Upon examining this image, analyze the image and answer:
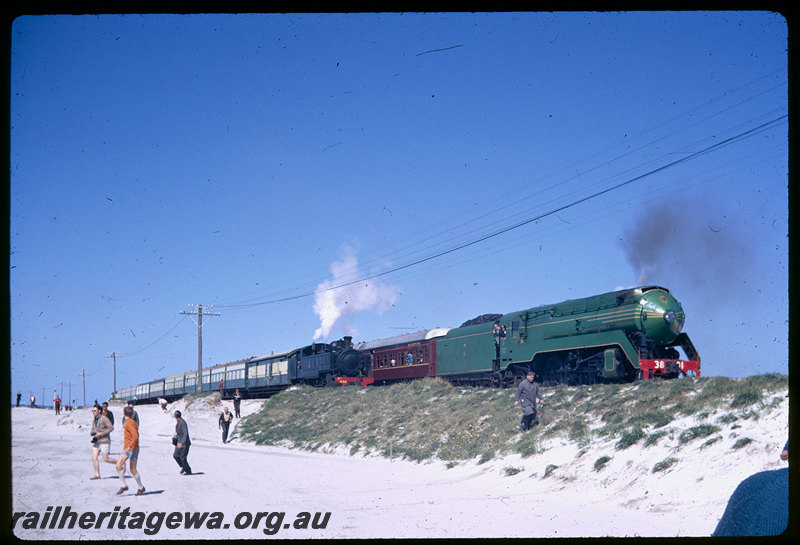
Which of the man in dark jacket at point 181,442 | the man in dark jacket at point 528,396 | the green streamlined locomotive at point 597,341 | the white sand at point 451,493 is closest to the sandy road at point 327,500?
the white sand at point 451,493

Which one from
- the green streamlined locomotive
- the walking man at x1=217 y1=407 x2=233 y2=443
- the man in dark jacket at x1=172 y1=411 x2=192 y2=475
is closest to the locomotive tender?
the green streamlined locomotive

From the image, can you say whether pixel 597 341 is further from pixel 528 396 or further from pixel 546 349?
pixel 528 396

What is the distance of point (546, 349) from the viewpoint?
92.0 feet

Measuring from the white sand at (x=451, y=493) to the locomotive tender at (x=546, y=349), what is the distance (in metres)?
8.71

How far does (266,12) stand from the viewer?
16.6ft

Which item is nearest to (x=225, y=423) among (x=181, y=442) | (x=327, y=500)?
(x=181, y=442)

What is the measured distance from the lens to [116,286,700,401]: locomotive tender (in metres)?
24.7

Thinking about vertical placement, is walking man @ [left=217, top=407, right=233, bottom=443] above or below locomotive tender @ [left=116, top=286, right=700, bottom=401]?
below

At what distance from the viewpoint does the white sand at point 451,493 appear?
1105cm

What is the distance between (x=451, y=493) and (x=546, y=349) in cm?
1378

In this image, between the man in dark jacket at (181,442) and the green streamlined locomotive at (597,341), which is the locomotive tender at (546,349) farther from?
the man in dark jacket at (181,442)

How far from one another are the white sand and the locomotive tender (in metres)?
8.71

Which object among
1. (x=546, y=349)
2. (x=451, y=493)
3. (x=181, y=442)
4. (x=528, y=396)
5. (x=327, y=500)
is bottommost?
(x=451, y=493)

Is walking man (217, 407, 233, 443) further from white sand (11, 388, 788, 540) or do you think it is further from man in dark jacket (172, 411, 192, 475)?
man in dark jacket (172, 411, 192, 475)
